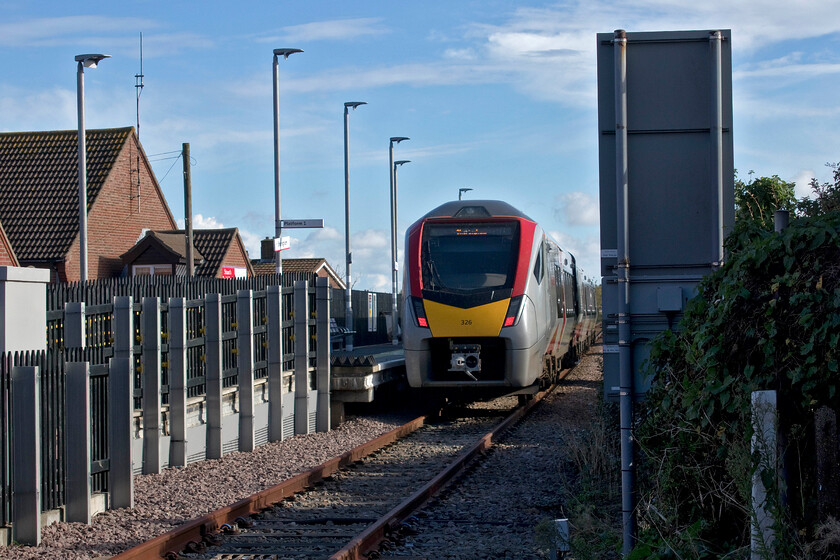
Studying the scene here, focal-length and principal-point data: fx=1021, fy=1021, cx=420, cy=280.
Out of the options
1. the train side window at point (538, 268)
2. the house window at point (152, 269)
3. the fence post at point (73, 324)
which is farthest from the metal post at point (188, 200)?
the fence post at point (73, 324)

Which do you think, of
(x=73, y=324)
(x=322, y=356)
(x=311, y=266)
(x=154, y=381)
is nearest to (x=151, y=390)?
(x=154, y=381)

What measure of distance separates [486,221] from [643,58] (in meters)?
9.81

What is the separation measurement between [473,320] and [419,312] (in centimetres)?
86

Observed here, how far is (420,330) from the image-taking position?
15.5 m

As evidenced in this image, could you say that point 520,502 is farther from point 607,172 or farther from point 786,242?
point 786,242

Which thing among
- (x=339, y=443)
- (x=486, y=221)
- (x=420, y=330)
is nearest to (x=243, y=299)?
(x=339, y=443)

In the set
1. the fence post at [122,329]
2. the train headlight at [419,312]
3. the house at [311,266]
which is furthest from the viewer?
the house at [311,266]

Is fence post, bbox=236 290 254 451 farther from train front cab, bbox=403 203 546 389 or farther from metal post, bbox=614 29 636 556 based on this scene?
metal post, bbox=614 29 636 556

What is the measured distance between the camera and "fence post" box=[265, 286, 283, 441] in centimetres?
1372

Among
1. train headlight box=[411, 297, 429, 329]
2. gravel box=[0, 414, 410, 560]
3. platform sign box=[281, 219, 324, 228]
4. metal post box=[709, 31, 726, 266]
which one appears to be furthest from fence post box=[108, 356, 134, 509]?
platform sign box=[281, 219, 324, 228]

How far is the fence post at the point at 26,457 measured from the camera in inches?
295

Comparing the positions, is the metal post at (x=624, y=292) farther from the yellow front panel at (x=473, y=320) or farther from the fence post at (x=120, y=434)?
the yellow front panel at (x=473, y=320)

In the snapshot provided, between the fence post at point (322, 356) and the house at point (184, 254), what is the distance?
17.8 meters

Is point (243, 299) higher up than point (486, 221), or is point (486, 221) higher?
point (486, 221)
